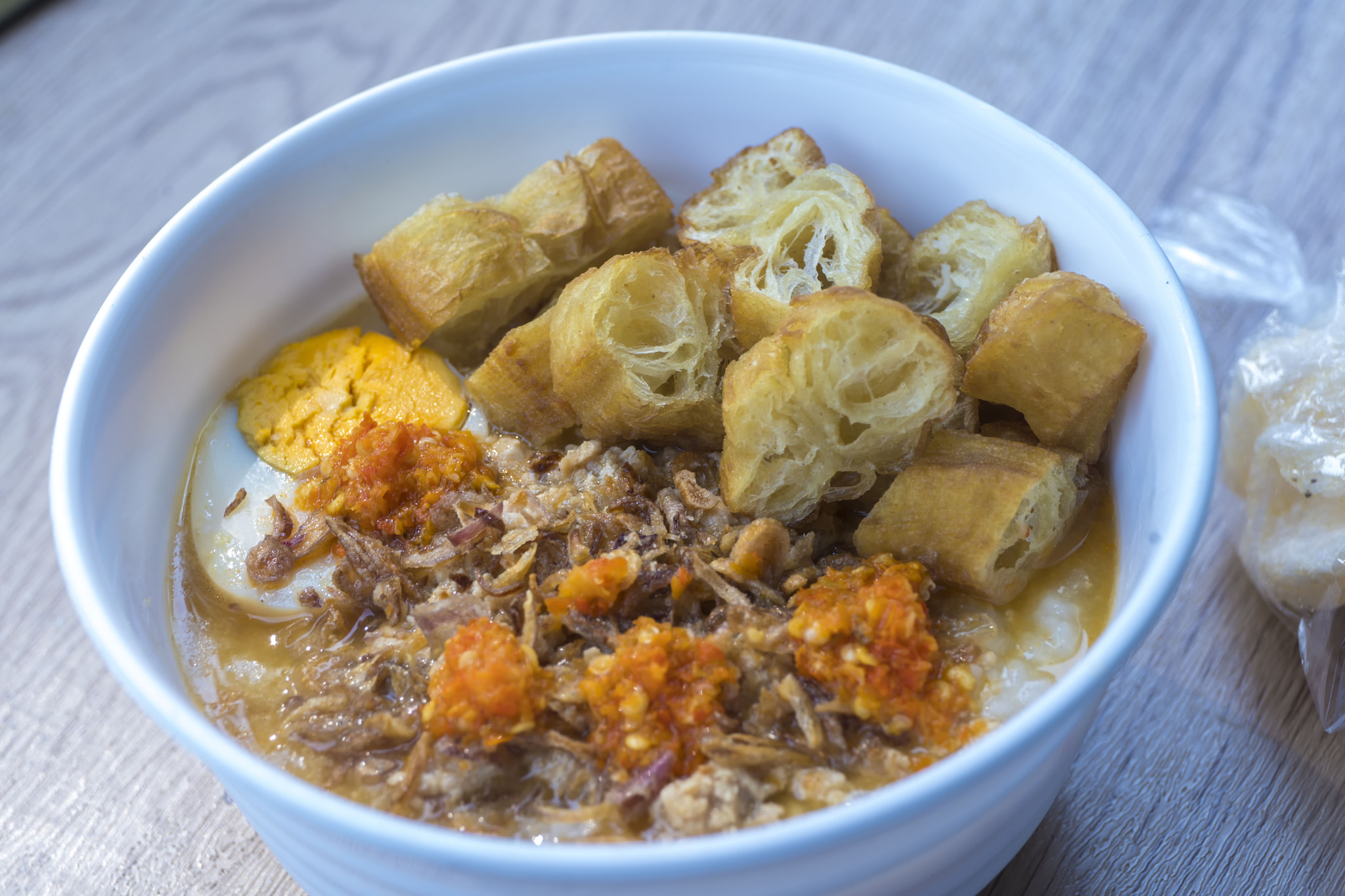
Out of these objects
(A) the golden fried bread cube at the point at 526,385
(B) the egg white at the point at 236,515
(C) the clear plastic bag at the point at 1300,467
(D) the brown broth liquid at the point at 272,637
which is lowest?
(C) the clear plastic bag at the point at 1300,467

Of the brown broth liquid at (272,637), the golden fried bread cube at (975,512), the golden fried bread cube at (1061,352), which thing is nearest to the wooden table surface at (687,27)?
the brown broth liquid at (272,637)

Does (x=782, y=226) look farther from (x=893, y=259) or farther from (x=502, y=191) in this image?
(x=502, y=191)

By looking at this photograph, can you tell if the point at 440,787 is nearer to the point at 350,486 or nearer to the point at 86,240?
the point at 350,486

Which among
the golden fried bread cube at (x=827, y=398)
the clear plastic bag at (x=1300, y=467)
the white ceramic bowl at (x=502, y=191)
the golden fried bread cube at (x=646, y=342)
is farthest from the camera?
the clear plastic bag at (x=1300, y=467)

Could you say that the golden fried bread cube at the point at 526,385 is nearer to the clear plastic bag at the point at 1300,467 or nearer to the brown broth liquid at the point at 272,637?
the brown broth liquid at the point at 272,637

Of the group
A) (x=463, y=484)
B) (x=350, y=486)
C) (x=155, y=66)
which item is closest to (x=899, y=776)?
(x=463, y=484)
